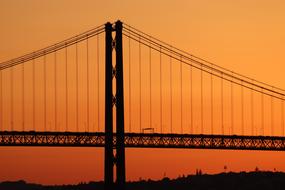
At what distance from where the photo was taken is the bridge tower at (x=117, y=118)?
4560 inches

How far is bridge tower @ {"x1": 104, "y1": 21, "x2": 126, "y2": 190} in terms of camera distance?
116 metres

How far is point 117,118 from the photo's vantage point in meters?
117

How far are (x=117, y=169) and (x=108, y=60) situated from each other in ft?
30.9

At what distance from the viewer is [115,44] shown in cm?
12088

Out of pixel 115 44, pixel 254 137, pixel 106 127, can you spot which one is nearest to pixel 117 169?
pixel 106 127

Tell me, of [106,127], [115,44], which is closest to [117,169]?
[106,127]

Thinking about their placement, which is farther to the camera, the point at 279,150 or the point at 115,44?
the point at 279,150

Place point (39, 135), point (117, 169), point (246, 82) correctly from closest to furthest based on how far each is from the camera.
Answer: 1. point (117, 169)
2. point (39, 135)
3. point (246, 82)

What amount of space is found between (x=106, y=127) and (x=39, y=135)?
520 inches

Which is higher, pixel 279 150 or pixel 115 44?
pixel 115 44

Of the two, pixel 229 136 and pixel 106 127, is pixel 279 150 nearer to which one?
pixel 229 136

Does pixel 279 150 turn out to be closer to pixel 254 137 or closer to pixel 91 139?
pixel 254 137

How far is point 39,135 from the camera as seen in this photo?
128500 millimetres

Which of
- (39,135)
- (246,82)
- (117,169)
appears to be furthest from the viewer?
(246,82)
